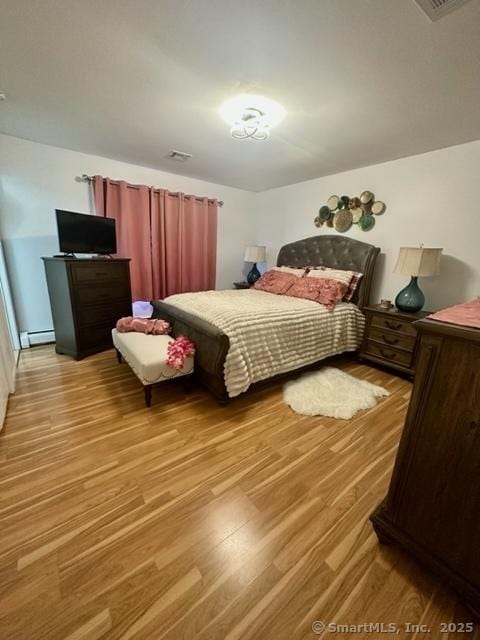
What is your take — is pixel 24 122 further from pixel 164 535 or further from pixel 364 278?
pixel 364 278

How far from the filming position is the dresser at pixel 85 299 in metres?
2.66

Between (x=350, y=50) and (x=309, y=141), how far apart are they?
118 cm

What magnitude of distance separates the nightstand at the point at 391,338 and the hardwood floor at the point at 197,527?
77 cm

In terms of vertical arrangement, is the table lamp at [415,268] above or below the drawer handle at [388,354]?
above

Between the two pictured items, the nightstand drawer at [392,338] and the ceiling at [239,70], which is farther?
the nightstand drawer at [392,338]

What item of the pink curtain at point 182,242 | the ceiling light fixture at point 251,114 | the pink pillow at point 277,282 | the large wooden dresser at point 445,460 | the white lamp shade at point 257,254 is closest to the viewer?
the large wooden dresser at point 445,460

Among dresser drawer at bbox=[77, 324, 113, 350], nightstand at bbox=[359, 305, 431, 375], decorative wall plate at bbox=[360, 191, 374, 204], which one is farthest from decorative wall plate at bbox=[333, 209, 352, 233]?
dresser drawer at bbox=[77, 324, 113, 350]

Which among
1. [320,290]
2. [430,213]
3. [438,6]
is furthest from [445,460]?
[430,213]

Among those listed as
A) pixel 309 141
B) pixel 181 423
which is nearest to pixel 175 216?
pixel 309 141

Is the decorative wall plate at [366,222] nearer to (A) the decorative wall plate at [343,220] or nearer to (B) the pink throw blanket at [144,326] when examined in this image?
(A) the decorative wall plate at [343,220]

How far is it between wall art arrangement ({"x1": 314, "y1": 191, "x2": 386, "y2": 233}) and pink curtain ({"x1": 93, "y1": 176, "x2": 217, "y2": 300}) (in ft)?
Result: 5.78

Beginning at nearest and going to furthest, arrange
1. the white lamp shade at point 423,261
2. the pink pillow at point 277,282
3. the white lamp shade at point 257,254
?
the white lamp shade at point 423,261, the pink pillow at point 277,282, the white lamp shade at point 257,254

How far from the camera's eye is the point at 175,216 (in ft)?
12.4

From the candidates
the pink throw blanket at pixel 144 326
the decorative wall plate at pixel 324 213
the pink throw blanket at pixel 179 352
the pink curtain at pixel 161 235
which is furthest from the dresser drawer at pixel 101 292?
the decorative wall plate at pixel 324 213
